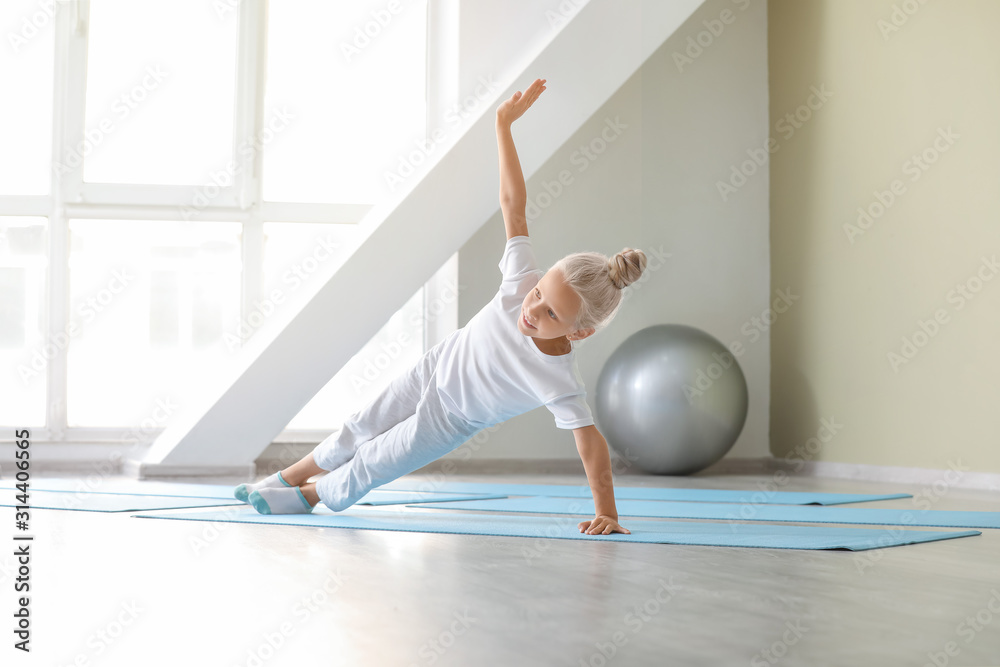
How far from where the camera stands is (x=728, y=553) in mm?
1632

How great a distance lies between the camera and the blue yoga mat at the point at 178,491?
104 inches

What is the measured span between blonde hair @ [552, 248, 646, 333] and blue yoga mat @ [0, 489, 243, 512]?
3.83 feet

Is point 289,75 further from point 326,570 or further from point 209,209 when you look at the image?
point 326,570

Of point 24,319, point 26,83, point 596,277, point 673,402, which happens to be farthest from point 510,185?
point 26,83

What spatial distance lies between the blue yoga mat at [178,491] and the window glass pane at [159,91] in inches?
62.6

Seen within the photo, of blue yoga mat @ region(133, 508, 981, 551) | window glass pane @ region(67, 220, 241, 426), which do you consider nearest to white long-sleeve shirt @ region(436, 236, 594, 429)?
blue yoga mat @ region(133, 508, 981, 551)

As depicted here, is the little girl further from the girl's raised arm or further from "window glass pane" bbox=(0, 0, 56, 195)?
"window glass pane" bbox=(0, 0, 56, 195)

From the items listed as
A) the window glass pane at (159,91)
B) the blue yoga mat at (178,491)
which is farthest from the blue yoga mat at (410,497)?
the window glass pane at (159,91)

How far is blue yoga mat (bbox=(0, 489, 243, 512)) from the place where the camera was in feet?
7.44

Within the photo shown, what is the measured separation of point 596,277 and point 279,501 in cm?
95

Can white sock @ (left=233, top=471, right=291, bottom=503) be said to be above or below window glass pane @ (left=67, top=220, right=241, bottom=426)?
below

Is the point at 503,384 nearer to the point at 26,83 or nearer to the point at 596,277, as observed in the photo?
the point at 596,277

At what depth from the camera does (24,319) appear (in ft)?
13.4

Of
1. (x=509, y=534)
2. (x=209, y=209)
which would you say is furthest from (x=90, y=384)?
(x=509, y=534)
